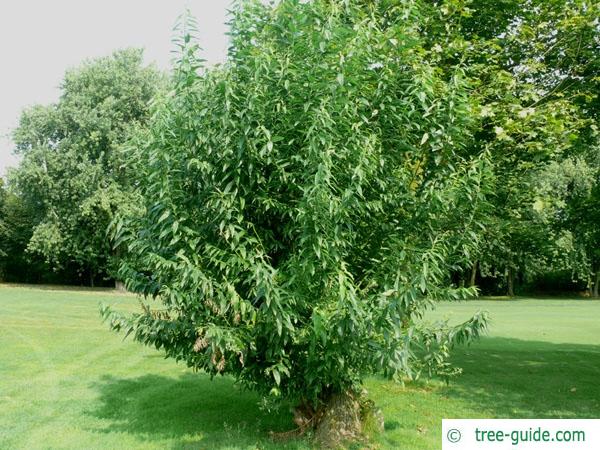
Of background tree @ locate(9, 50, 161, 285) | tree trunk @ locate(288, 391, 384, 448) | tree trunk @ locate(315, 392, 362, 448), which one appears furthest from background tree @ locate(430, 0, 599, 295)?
background tree @ locate(9, 50, 161, 285)

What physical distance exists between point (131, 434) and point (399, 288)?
19.1ft

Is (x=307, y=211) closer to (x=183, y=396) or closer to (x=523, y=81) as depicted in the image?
(x=183, y=396)

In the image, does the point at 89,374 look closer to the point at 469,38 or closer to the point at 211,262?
the point at 211,262

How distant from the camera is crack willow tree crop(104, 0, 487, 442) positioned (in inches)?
272

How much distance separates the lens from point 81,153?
4172cm

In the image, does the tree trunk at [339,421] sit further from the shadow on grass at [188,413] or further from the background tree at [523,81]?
the background tree at [523,81]

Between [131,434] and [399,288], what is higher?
[399,288]

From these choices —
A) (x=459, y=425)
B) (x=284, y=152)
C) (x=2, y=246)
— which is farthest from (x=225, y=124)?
(x=2, y=246)

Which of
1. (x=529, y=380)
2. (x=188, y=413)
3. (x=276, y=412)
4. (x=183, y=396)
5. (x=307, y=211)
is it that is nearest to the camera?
(x=307, y=211)

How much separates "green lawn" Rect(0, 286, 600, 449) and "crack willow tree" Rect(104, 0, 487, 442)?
1.94 m

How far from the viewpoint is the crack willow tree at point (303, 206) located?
6.92m

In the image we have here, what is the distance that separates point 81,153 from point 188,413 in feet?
117

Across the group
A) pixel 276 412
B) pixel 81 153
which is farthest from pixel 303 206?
pixel 81 153

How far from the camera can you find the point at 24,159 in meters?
41.8
